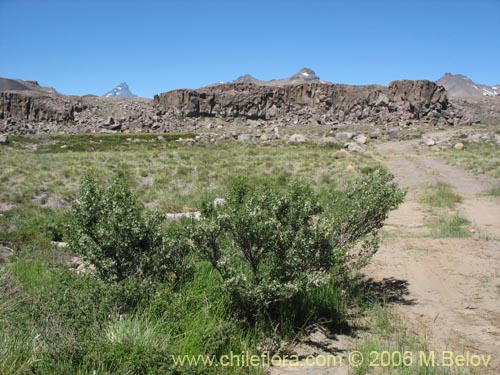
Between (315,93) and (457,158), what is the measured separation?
66.8m

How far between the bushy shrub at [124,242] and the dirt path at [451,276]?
2973 millimetres

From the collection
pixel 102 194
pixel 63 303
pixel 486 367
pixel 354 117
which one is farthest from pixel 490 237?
pixel 354 117

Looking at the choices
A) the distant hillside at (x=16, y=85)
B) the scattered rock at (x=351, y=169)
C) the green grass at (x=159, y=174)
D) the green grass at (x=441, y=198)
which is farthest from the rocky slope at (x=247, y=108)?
the distant hillside at (x=16, y=85)

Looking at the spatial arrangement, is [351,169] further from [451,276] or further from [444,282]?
[444,282]

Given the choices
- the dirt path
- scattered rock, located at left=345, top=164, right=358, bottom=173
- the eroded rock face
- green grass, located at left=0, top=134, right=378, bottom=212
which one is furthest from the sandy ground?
the eroded rock face

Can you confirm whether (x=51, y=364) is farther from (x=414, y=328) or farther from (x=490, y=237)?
(x=490, y=237)

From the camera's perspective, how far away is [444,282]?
6273mm

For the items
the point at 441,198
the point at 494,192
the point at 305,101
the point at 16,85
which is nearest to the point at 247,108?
the point at 305,101

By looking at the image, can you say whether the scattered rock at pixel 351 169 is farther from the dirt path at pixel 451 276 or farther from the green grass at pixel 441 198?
the dirt path at pixel 451 276

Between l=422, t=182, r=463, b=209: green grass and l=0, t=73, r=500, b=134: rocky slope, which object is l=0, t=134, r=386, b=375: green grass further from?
l=0, t=73, r=500, b=134: rocky slope

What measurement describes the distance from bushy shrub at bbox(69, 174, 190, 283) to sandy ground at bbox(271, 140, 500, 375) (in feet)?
5.77

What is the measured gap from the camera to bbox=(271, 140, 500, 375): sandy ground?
4512mm

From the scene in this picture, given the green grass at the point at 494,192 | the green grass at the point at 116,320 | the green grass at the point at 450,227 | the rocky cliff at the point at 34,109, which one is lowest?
the green grass at the point at 116,320

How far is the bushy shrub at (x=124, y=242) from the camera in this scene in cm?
478
